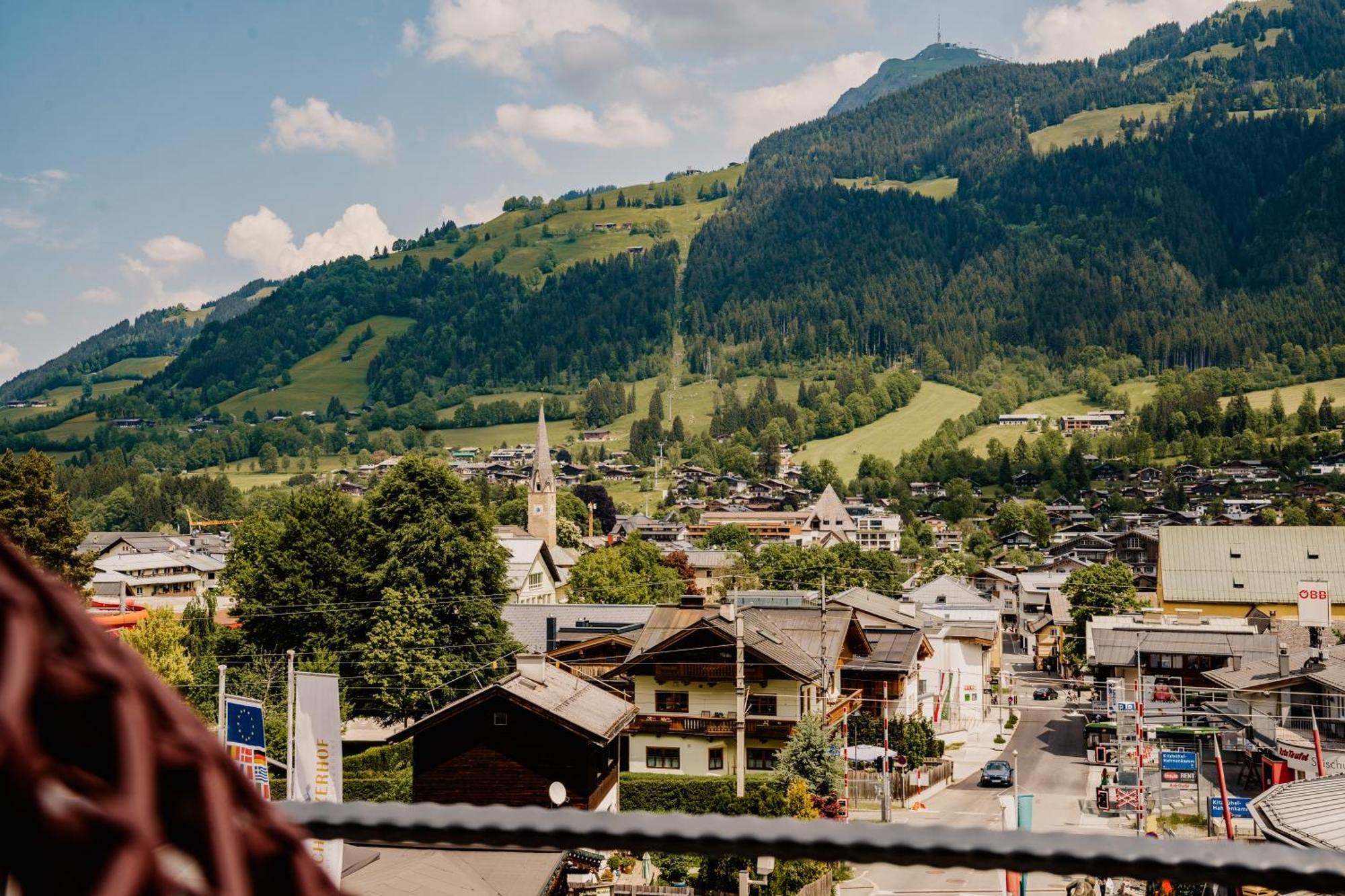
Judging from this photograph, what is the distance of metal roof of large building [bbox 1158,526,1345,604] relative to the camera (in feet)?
196

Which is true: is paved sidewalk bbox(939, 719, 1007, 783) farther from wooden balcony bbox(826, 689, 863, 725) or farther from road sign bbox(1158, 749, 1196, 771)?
road sign bbox(1158, 749, 1196, 771)

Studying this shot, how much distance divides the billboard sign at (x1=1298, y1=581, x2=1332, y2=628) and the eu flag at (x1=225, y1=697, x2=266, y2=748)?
34.2 meters

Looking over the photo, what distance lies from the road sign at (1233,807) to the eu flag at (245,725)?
20649mm

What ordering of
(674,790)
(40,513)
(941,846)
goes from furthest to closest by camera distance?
(40,513) → (674,790) → (941,846)

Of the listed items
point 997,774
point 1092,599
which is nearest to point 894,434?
point 1092,599

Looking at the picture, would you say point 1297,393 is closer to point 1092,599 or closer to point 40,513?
point 1092,599

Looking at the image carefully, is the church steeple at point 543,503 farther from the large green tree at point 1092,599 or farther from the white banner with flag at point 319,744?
the white banner with flag at point 319,744

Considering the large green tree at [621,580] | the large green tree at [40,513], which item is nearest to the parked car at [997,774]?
the large green tree at [621,580]

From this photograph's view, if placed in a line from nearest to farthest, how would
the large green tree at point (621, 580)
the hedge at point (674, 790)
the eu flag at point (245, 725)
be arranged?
the eu flag at point (245, 725) → the hedge at point (674, 790) → the large green tree at point (621, 580)

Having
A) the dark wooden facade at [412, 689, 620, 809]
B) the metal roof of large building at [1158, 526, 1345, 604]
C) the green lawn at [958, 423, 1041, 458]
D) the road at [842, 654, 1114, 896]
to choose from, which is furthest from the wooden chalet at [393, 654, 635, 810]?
the green lawn at [958, 423, 1041, 458]

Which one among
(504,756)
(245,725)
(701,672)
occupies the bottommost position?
(504,756)

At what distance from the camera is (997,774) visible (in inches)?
1395

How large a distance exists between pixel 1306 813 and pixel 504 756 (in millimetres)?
15352

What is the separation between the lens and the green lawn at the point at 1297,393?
153 m
